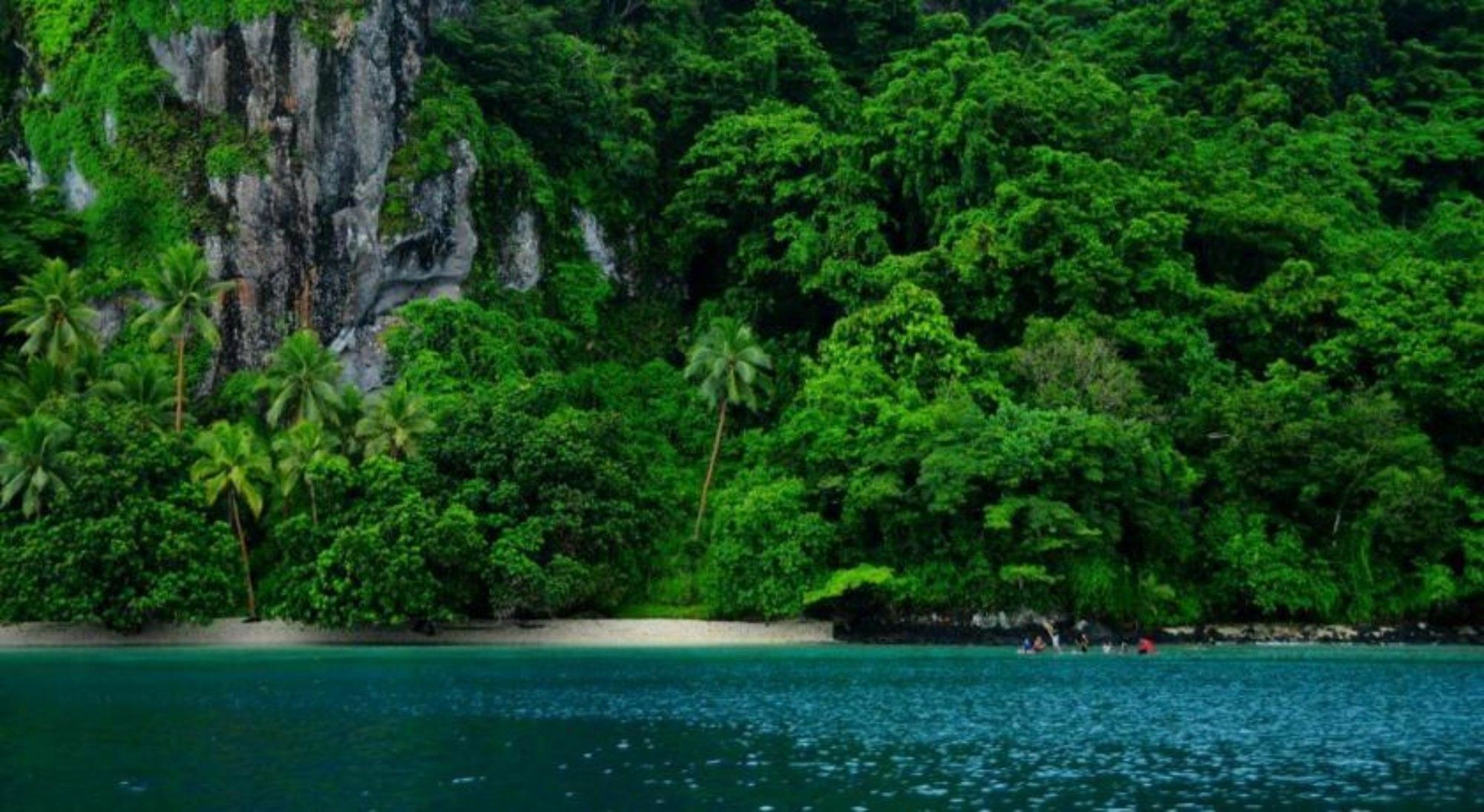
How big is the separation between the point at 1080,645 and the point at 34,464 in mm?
39670

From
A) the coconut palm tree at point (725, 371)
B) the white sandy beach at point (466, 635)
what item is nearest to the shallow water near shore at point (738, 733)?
the white sandy beach at point (466, 635)

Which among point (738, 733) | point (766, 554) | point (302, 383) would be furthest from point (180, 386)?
point (738, 733)

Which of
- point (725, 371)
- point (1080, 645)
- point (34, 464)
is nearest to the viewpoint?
point (34, 464)

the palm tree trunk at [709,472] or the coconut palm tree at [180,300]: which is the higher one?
the coconut palm tree at [180,300]

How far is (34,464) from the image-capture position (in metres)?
55.2

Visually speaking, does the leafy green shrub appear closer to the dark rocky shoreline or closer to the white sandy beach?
the white sandy beach

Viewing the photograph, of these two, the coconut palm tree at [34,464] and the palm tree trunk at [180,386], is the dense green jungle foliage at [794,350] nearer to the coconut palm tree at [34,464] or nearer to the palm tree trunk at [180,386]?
the coconut palm tree at [34,464]

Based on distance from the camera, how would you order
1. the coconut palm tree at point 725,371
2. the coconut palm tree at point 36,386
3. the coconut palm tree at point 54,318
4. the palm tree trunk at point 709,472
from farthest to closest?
the coconut palm tree at point 725,371 < the palm tree trunk at point 709,472 < the coconut palm tree at point 54,318 < the coconut palm tree at point 36,386

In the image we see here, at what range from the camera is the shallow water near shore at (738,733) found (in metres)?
23.5

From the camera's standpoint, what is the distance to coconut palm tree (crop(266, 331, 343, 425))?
61406mm

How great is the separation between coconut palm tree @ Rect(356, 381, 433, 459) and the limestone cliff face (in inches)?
367

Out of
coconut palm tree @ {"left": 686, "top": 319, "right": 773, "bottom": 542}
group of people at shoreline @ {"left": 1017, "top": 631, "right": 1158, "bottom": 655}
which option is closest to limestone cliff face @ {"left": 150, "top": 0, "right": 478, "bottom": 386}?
coconut palm tree @ {"left": 686, "top": 319, "right": 773, "bottom": 542}

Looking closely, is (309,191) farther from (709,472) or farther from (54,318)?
(709,472)

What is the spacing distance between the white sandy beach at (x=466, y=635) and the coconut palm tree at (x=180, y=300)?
9.24 m
